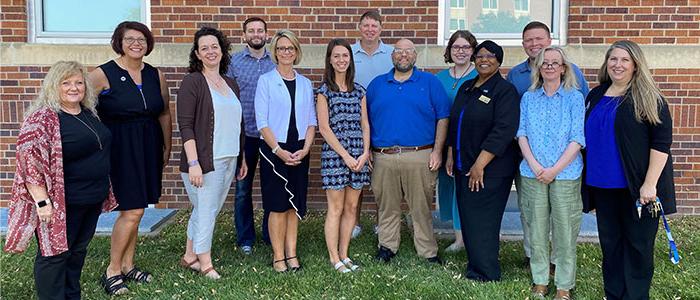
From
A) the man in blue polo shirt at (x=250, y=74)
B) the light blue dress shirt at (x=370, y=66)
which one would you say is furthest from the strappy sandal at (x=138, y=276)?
the light blue dress shirt at (x=370, y=66)

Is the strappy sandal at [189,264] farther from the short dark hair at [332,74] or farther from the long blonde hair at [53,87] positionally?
the short dark hair at [332,74]

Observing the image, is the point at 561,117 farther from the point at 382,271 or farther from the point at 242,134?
the point at 242,134

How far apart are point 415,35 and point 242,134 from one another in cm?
276

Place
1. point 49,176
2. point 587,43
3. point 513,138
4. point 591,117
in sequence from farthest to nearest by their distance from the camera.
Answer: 1. point 587,43
2. point 513,138
3. point 591,117
4. point 49,176

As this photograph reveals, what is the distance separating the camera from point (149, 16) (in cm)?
619

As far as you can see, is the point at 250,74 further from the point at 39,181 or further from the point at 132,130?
the point at 39,181

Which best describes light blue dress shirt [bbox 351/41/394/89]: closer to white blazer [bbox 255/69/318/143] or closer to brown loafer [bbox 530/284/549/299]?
white blazer [bbox 255/69/318/143]

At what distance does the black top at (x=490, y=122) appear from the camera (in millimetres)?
3852

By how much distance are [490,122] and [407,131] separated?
674 millimetres

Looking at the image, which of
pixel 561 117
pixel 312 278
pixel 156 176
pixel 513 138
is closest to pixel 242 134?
pixel 156 176

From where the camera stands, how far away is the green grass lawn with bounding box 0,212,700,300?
3922mm

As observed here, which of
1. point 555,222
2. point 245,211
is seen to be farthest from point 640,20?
point 245,211

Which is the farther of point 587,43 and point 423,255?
point 587,43

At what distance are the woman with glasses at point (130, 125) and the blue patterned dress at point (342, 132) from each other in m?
1.26
